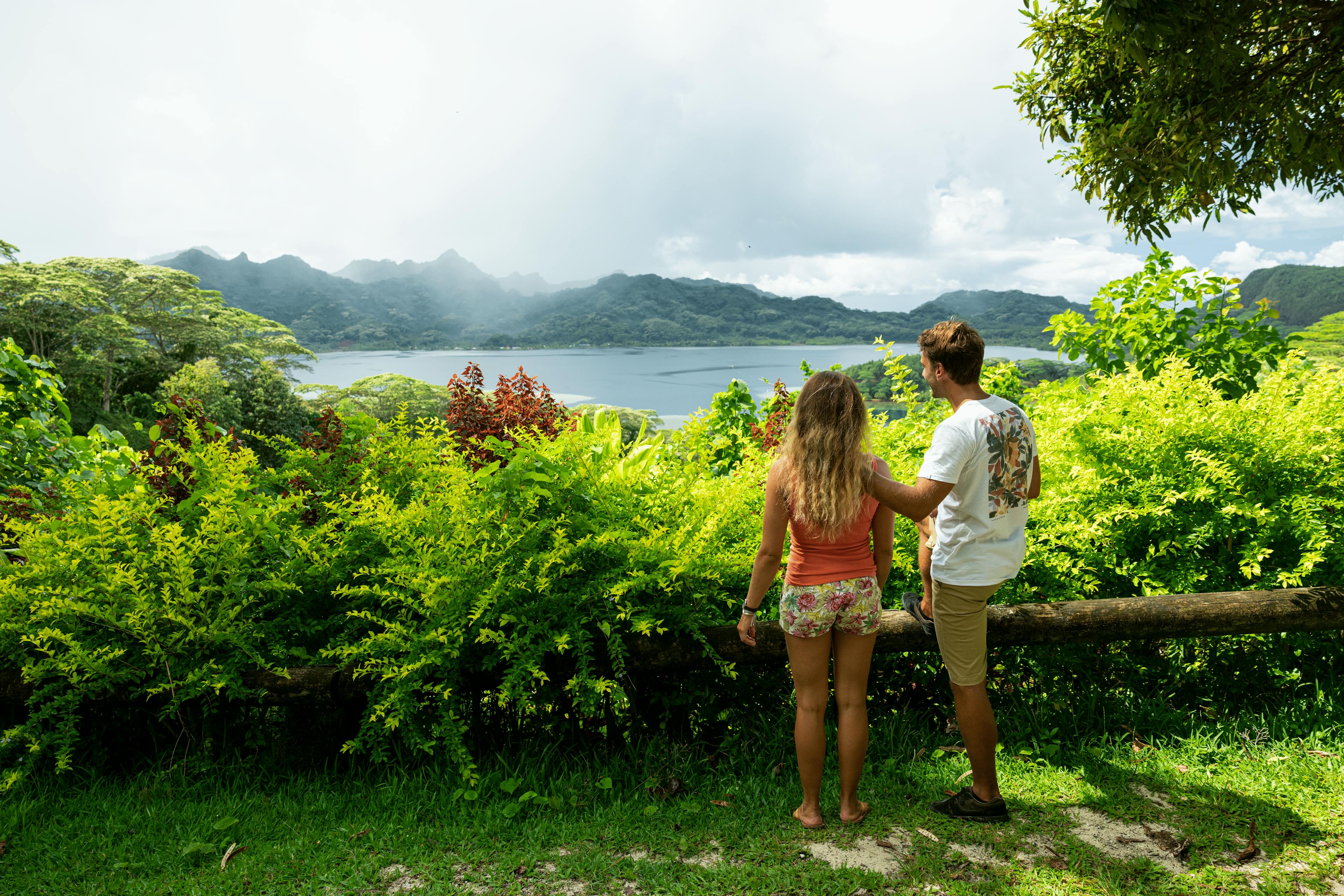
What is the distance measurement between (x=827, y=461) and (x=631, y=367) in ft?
254

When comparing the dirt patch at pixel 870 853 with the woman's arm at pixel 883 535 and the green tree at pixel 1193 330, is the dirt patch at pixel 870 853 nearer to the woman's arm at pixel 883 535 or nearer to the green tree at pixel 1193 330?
the woman's arm at pixel 883 535

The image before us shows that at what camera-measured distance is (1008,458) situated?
238 cm

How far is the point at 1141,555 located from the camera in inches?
130

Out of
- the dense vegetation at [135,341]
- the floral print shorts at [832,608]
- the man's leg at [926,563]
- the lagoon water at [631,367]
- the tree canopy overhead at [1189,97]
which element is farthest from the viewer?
the dense vegetation at [135,341]

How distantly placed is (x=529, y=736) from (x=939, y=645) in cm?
174

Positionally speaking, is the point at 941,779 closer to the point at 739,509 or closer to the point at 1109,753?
the point at 1109,753

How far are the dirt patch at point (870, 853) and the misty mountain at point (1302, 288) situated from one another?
3061 inches

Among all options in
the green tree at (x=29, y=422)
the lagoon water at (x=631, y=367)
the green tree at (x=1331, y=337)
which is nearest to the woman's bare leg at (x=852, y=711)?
the lagoon water at (x=631, y=367)

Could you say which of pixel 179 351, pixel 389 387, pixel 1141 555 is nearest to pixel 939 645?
pixel 1141 555

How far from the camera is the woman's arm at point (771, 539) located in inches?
94.2

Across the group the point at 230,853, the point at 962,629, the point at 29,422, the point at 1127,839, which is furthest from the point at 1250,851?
the point at 29,422

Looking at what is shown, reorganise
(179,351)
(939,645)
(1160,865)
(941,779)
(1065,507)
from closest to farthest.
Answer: (1160,865)
(939,645)
(941,779)
(1065,507)
(179,351)

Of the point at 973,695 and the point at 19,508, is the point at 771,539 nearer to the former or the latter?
the point at 973,695

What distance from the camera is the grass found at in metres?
2.21
